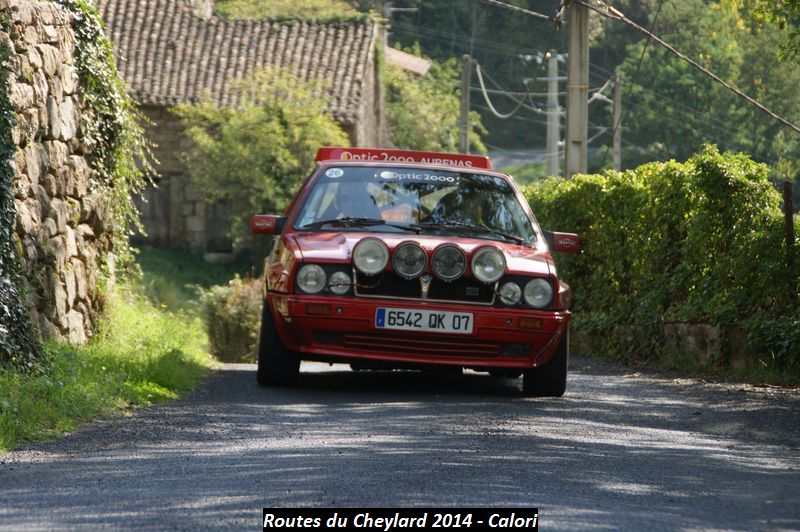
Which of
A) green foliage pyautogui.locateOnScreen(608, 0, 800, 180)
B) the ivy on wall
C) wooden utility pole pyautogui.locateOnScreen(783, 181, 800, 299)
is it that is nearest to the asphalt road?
wooden utility pole pyautogui.locateOnScreen(783, 181, 800, 299)

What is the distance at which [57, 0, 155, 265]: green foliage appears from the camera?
12.2 metres

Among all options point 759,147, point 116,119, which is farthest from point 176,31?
point 116,119

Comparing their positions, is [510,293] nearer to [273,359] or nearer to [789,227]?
[273,359]

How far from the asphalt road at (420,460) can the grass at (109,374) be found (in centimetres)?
23

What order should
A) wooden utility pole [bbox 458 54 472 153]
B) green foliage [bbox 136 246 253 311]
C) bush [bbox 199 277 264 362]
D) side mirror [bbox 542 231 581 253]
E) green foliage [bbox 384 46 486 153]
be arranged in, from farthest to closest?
green foliage [bbox 384 46 486 153]
wooden utility pole [bbox 458 54 472 153]
green foliage [bbox 136 246 253 311]
bush [bbox 199 277 264 362]
side mirror [bbox 542 231 581 253]

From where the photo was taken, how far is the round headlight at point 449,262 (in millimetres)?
9617

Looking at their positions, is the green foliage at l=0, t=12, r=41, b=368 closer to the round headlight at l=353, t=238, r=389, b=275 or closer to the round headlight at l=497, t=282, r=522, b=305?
the round headlight at l=353, t=238, r=389, b=275

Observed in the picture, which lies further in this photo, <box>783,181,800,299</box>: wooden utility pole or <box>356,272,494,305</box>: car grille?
<box>783,181,800,299</box>: wooden utility pole

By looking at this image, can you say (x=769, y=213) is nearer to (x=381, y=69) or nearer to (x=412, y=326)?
(x=412, y=326)

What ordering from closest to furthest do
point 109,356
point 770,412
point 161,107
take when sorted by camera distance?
point 770,412 < point 109,356 < point 161,107

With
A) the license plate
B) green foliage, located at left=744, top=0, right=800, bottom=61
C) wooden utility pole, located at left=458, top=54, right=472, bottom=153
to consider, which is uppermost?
wooden utility pole, located at left=458, top=54, right=472, bottom=153

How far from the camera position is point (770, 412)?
935cm

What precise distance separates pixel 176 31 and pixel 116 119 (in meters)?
31.6

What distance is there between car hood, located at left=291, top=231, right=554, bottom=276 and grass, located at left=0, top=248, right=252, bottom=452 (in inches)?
56.6
